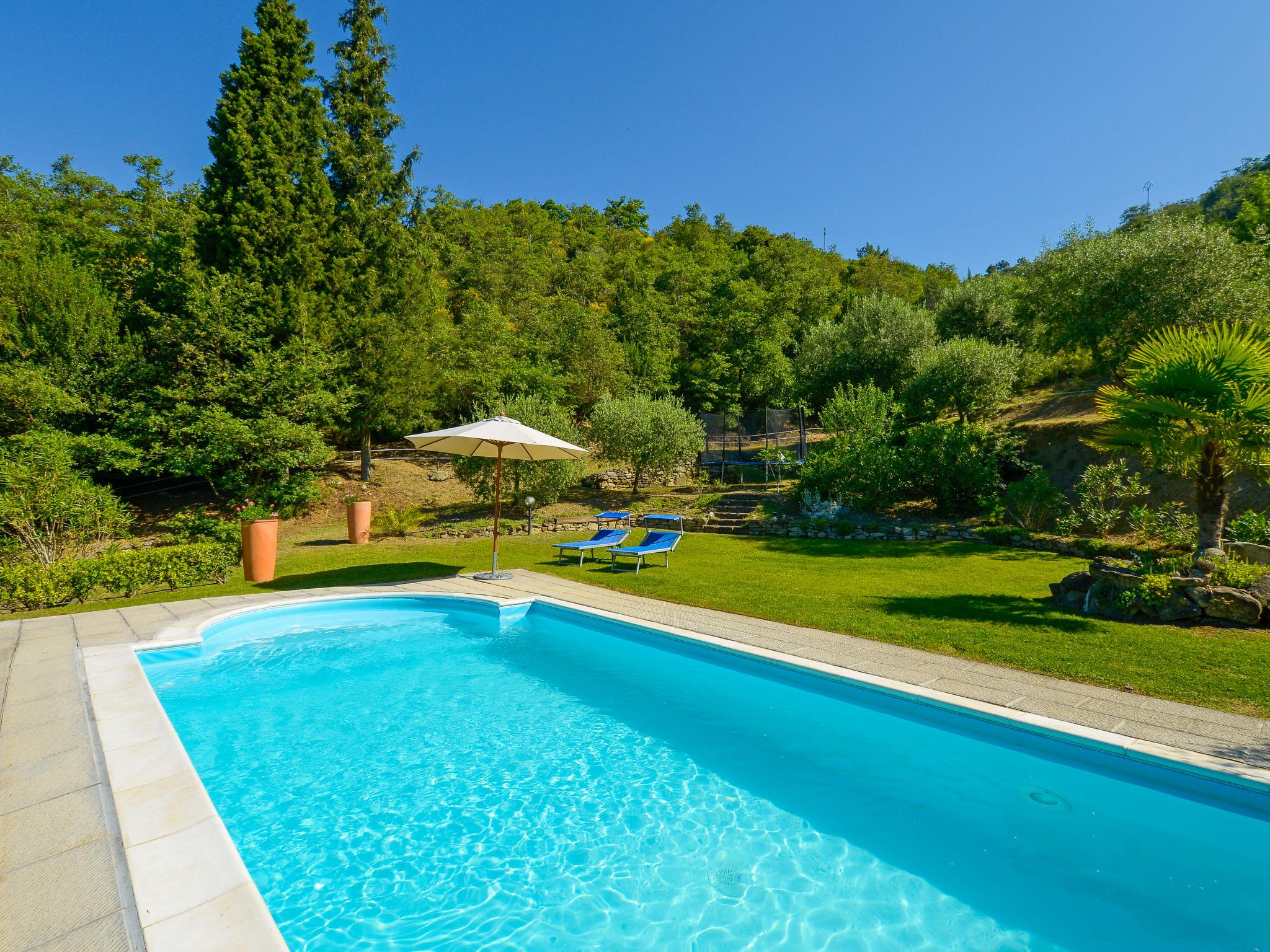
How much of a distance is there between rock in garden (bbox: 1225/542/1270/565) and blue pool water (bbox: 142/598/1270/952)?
5855mm

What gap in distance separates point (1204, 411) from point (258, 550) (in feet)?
44.3

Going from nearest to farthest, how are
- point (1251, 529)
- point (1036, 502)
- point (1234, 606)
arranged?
point (1234, 606)
point (1251, 529)
point (1036, 502)

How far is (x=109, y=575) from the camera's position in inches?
333

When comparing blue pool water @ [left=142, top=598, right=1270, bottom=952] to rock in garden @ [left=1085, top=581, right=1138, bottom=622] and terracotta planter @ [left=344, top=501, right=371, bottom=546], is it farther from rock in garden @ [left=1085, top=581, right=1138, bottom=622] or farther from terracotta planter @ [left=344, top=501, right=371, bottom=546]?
terracotta planter @ [left=344, top=501, right=371, bottom=546]

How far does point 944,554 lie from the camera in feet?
37.8

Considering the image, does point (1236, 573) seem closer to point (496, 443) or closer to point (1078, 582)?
point (1078, 582)

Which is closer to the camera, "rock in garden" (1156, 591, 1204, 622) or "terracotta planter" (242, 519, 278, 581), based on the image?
"rock in garden" (1156, 591, 1204, 622)

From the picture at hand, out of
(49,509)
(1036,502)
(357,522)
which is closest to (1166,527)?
(1036,502)

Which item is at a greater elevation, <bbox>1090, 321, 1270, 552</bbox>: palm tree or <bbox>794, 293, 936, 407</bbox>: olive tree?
<bbox>794, 293, 936, 407</bbox>: olive tree

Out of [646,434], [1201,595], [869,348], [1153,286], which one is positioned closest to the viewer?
[1201,595]

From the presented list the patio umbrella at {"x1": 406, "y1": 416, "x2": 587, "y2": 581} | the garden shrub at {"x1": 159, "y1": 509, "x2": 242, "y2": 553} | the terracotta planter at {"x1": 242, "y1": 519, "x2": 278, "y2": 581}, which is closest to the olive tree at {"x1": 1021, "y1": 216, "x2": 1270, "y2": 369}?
the patio umbrella at {"x1": 406, "y1": 416, "x2": 587, "y2": 581}

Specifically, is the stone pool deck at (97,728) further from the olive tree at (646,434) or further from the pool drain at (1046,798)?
the olive tree at (646,434)

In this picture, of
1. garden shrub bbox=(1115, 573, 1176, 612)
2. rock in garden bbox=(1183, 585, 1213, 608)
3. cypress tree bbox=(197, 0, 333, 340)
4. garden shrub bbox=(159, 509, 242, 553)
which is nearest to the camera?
rock in garden bbox=(1183, 585, 1213, 608)

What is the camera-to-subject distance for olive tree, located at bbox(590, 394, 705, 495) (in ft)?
64.3
